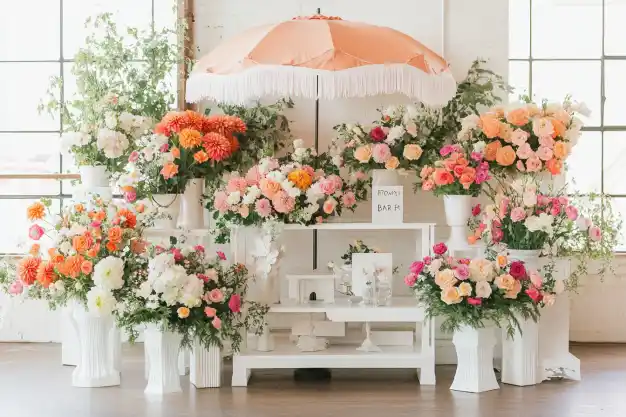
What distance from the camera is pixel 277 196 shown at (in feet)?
17.1

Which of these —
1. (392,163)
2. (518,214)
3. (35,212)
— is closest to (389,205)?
(392,163)

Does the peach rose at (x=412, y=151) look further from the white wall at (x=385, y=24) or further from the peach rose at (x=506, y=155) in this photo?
the white wall at (x=385, y=24)

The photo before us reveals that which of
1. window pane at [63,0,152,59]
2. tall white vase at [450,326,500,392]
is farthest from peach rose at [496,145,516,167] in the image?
window pane at [63,0,152,59]

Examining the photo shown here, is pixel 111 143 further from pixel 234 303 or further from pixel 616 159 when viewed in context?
pixel 616 159

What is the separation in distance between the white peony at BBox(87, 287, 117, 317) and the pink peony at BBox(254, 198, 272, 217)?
0.89 m

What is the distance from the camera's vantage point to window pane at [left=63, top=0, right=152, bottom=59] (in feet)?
21.6

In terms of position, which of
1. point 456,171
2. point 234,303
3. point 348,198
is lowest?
point 234,303

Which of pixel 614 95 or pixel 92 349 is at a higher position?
pixel 614 95

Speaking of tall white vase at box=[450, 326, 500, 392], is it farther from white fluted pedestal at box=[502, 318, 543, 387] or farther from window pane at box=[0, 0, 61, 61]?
window pane at box=[0, 0, 61, 61]

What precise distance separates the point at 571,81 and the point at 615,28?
46 cm

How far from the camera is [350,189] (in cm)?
565

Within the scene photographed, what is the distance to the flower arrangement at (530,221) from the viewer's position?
16.8 feet

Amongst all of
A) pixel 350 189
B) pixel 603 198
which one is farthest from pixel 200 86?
pixel 603 198

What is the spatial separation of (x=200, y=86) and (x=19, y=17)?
207cm
